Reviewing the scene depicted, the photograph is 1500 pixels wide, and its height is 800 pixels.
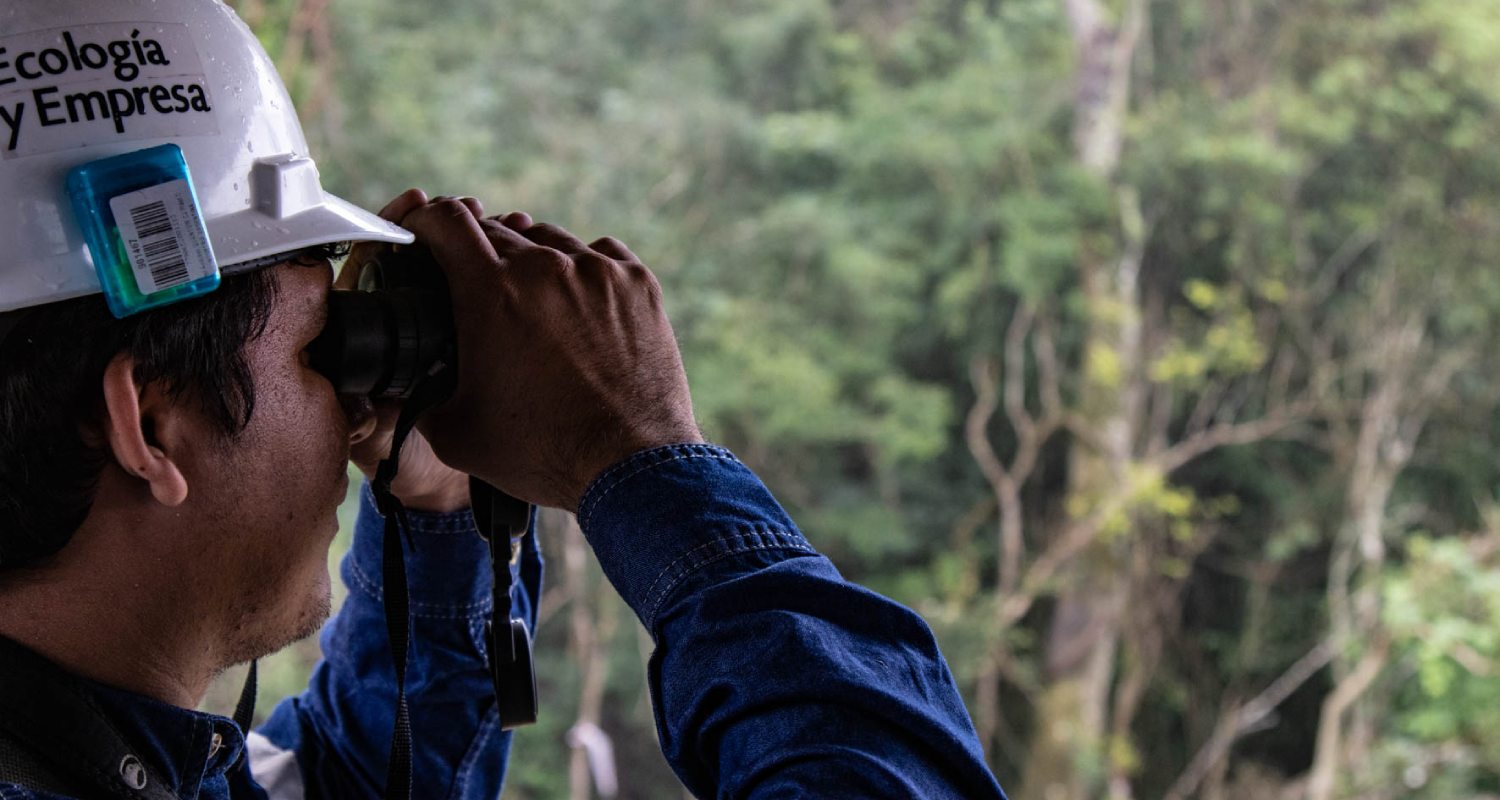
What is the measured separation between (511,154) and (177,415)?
6949 millimetres

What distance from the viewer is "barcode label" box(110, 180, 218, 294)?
0.79m

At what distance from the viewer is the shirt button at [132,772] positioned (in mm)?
821

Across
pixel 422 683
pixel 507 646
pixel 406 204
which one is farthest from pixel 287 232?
pixel 422 683

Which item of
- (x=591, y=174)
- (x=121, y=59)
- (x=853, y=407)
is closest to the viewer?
(x=121, y=59)

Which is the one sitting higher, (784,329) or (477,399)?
(477,399)

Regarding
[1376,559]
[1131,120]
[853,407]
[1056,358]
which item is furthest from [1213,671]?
[1131,120]

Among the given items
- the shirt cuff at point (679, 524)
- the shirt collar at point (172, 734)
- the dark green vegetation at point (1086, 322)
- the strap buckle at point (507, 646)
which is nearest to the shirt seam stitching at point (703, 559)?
the shirt cuff at point (679, 524)

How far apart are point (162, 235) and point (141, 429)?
0.11 m

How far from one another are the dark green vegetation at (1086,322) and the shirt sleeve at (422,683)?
618cm

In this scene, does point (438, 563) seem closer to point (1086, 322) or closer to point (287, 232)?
point (287, 232)

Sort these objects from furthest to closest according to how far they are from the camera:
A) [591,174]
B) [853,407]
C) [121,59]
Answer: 1. [853,407]
2. [591,174]
3. [121,59]

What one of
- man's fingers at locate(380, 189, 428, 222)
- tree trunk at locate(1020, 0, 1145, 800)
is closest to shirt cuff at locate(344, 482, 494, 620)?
man's fingers at locate(380, 189, 428, 222)

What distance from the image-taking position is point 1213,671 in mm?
8562

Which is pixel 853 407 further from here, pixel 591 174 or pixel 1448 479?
pixel 1448 479
